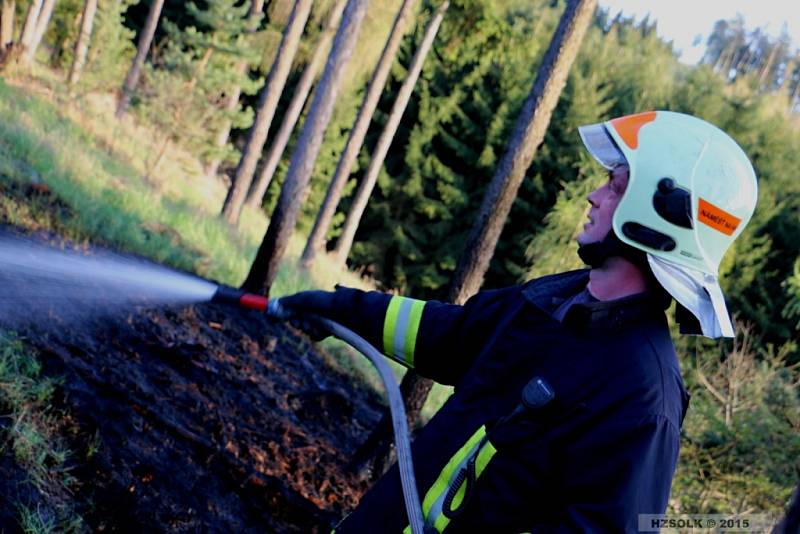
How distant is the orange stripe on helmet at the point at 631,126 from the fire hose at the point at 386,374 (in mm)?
1291

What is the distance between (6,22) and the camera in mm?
15844

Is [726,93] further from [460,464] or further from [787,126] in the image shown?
[460,464]

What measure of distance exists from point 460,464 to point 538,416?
345 mm

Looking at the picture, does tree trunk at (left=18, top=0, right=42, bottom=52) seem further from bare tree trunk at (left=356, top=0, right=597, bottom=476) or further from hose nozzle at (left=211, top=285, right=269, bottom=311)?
hose nozzle at (left=211, top=285, right=269, bottom=311)

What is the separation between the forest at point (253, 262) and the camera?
13.3 feet

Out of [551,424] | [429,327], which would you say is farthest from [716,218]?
[429,327]

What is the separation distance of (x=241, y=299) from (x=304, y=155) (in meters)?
5.20

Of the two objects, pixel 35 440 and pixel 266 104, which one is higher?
pixel 266 104

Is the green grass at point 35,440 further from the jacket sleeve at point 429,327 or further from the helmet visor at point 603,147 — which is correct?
the helmet visor at point 603,147

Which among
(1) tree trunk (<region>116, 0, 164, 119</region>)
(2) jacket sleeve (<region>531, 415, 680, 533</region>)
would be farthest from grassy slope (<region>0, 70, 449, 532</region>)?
(1) tree trunk (<region>116, 0, 164, 119</region>)

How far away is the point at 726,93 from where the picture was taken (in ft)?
80.8

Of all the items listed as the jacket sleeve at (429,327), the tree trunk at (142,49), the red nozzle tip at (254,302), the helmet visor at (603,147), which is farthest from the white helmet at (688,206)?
the tree trunk at (142,49)

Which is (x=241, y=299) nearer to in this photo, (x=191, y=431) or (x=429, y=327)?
(x=429, y=327)

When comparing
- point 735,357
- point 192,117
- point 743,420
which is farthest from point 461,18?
point 743,420
